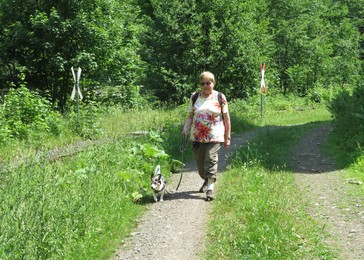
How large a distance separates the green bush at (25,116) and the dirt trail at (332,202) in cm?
762

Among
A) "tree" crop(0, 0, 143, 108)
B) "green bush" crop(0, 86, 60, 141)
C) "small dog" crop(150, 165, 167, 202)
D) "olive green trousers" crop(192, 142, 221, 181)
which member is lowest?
"small dog" crop(150, 165, 167, 202)

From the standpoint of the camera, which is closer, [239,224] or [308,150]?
[239,224]

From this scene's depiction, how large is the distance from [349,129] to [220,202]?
19.5 feet

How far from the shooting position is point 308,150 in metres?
11.7

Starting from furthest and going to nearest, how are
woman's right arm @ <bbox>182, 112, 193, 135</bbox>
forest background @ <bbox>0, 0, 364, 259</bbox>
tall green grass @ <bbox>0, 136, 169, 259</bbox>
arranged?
woman's right arm @ <bbox>182, 112, 193, 135</bbox> → forest background @ <bbox>0, 0, 364, 259</bbox> → tall green grass @ <bbox>0, 136, 169, 259</bbox>

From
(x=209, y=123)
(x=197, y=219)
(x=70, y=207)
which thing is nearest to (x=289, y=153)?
(x=209, y=123)

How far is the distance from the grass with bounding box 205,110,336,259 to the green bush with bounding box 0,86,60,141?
289 inches

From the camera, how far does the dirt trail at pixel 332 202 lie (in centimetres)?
551

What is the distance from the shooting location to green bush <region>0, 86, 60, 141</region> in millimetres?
13469

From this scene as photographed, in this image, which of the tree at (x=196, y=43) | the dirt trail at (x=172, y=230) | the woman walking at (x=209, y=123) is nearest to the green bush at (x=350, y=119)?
the woman walking at (x=209, y=123)

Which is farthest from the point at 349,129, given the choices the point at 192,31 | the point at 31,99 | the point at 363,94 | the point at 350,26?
the point at 350,26

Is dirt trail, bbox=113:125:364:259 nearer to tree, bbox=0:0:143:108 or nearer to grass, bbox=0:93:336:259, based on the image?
grass, bbox=0:93:336:259

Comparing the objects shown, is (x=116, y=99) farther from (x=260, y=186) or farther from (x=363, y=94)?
(x=260, y=186)

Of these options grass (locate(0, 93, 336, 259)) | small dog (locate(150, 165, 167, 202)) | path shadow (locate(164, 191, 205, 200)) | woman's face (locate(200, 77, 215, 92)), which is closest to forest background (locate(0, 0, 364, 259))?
grass (locate(0, 93, 336, 259))
